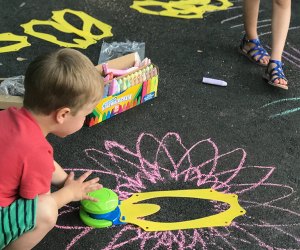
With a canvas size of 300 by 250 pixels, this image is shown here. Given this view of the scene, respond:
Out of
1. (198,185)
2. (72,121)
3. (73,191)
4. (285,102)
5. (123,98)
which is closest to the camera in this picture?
(72,121)

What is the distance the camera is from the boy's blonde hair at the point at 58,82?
1.25 m

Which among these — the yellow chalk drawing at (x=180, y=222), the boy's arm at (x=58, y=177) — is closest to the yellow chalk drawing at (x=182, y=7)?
the yellow chalk drawing at (x=180, y=222)

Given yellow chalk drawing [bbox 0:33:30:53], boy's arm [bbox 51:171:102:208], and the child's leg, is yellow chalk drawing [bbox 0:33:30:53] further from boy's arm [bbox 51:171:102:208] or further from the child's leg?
the child's leg

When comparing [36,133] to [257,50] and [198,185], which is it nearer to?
[198,185]

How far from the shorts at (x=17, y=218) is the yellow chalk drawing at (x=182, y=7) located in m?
1.87

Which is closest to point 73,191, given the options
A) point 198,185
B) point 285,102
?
point 198,185

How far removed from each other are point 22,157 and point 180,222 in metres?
0.63

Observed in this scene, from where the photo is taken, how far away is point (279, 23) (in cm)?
234

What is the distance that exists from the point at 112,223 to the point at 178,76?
1.00 m

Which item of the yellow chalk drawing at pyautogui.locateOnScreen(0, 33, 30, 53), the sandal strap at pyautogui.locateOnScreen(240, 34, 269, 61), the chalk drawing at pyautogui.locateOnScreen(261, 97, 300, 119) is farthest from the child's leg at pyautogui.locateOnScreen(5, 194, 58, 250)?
the sandal strap at pyautogui.locateOnScreen(240, 34, 269, 61)

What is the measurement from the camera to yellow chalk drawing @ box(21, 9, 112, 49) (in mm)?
2541

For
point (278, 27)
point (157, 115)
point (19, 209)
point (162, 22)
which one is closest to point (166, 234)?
point (19, 209)

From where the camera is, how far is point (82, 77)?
4.19 ft

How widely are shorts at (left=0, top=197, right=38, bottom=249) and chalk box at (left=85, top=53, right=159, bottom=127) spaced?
731 millimetres
